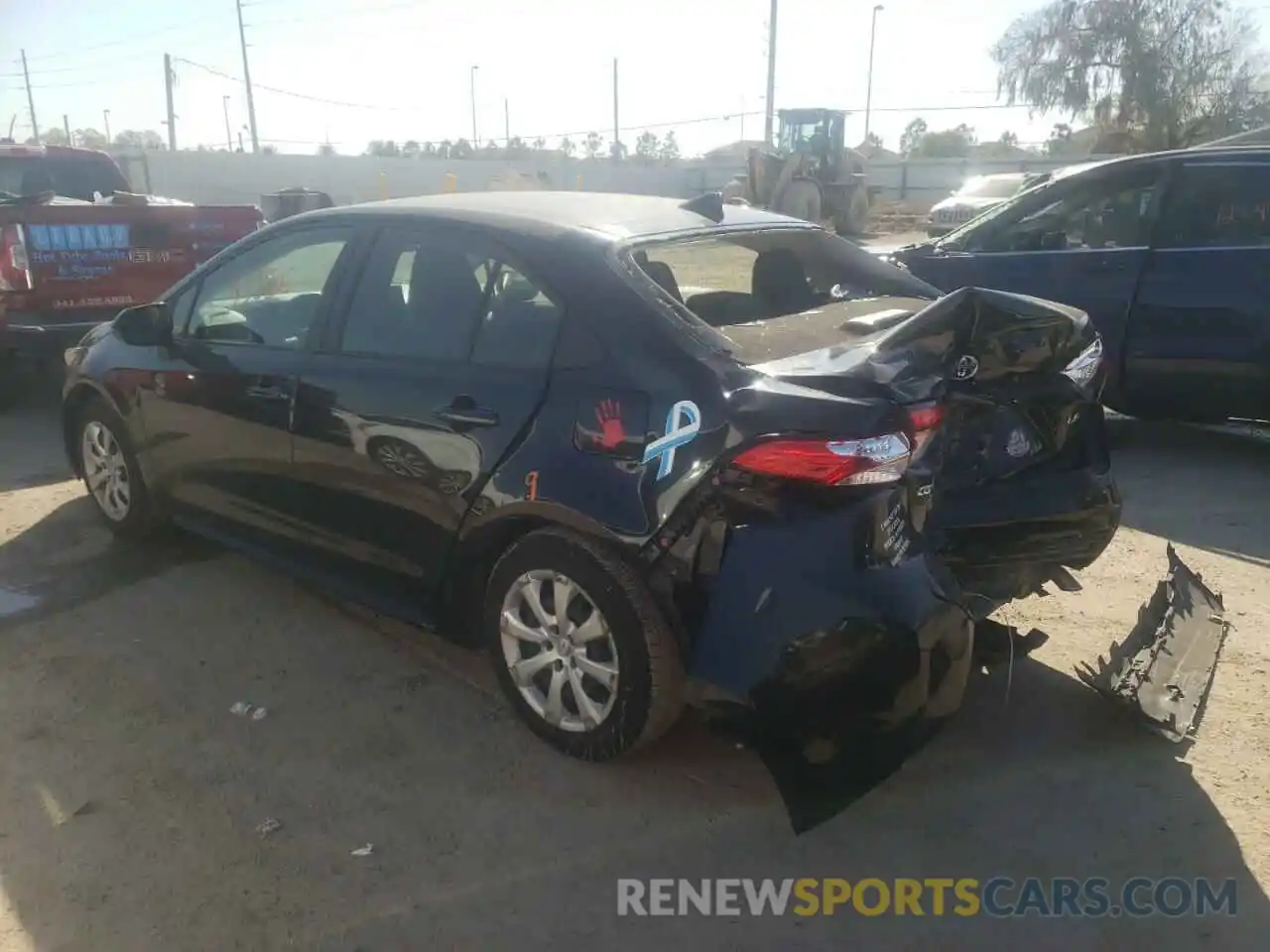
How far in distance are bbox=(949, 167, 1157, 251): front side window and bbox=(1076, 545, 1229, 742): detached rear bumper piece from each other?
10.1 ft

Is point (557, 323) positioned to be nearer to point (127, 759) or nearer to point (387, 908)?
point (387, 908)

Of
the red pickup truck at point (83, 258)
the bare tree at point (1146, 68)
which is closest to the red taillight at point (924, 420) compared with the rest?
the red pickup truck at point (83, 258)

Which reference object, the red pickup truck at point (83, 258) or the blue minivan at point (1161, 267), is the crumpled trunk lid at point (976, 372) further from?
the red pickup truck at point (83, 258)

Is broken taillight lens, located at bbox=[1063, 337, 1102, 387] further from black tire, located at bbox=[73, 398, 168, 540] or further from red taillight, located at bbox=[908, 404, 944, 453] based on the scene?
black tire, located at bbox=[73, 398, 168, 540]

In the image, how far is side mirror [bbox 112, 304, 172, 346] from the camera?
4516 millimetres

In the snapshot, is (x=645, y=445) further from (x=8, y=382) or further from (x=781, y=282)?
(x=8, y=382)

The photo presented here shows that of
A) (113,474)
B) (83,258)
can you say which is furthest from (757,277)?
(83,258)

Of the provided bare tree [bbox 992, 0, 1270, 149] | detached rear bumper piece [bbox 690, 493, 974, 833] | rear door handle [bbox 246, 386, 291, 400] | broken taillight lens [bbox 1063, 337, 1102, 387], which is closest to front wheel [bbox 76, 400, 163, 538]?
rear door handle [bbox 246, 386, 291, 400]

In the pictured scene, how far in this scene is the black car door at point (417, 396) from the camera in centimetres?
320

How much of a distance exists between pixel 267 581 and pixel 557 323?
224cm

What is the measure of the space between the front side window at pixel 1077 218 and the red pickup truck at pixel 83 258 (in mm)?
5388

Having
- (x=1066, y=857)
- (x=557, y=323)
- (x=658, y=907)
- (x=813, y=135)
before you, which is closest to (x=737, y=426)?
(x=557, y=323)

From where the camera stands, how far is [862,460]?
8.53 ft

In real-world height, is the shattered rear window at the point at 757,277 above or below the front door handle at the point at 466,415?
above
